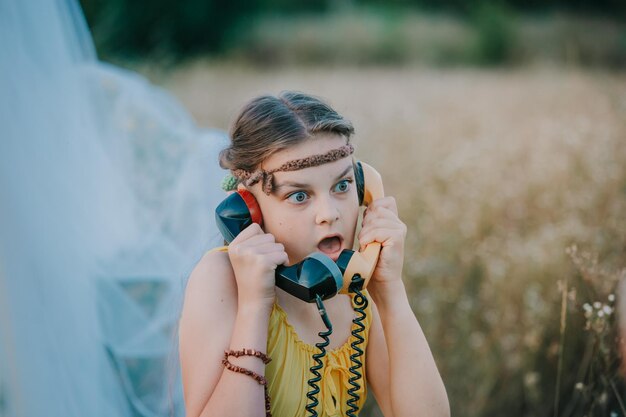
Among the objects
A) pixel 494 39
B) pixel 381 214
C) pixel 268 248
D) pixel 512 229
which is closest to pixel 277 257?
pixel 268 248

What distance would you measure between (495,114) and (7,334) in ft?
19.1

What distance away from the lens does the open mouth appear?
1.88 meters

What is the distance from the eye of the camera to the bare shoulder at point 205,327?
5.88ft

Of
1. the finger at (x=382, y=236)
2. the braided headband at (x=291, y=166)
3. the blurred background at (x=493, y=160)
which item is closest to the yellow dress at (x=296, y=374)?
the braided headband at (x=291, y=166)

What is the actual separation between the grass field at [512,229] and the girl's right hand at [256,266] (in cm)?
86

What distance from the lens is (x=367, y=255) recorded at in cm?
192

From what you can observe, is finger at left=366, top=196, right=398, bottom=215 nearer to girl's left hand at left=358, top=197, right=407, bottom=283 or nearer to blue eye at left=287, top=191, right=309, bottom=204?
girl's left hand at left=358, top=197, right=407, bottom=283

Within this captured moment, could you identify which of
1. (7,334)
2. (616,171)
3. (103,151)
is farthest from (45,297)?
(616,171)

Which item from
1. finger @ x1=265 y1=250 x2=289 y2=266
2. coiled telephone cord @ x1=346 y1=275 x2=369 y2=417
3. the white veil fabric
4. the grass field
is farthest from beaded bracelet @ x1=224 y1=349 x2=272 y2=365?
the grass field

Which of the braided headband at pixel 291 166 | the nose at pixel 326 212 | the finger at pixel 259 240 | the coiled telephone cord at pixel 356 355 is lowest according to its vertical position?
the coiled telephone cord at pixel 356 355

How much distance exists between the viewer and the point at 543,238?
405cm

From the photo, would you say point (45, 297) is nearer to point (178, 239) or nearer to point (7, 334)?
point (7, 334)

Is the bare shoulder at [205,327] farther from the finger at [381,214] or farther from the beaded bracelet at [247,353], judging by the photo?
the finger at [381,214]

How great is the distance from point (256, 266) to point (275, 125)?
0.39 metres
